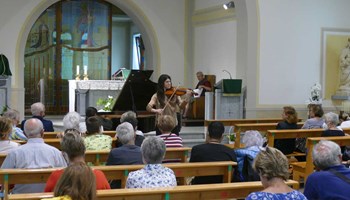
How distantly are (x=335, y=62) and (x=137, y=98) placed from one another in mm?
4795

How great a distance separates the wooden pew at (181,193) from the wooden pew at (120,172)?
2.64 ft

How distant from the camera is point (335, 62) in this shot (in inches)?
469

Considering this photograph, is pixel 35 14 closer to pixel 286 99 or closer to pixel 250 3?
pixel 250 3

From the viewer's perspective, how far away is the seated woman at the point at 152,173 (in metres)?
3.84

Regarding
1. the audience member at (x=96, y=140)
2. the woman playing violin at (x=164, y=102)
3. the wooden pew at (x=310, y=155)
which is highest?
the woman playing violin at (x=164, y=102)

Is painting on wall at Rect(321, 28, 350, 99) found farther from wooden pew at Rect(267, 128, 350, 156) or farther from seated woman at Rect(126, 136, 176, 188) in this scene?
seated woman at Rect(126, 136, 176, 188)

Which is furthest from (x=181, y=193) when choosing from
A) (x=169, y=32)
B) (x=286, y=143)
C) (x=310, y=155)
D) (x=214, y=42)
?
(x=169, y=32)

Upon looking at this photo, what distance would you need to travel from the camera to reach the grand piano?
9188mm

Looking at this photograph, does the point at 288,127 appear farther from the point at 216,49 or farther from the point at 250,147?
the point at 216,49

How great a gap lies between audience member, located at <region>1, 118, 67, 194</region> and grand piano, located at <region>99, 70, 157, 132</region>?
453 centimetres

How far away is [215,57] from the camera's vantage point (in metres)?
13.5

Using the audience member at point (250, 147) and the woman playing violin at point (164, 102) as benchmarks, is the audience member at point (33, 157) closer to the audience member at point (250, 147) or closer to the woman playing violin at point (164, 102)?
the audience member at point (250, 147)

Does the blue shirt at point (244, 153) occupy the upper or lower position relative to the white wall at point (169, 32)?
lower

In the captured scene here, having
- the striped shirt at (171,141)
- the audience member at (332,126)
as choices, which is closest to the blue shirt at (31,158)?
the striped shirt at (171,141)
